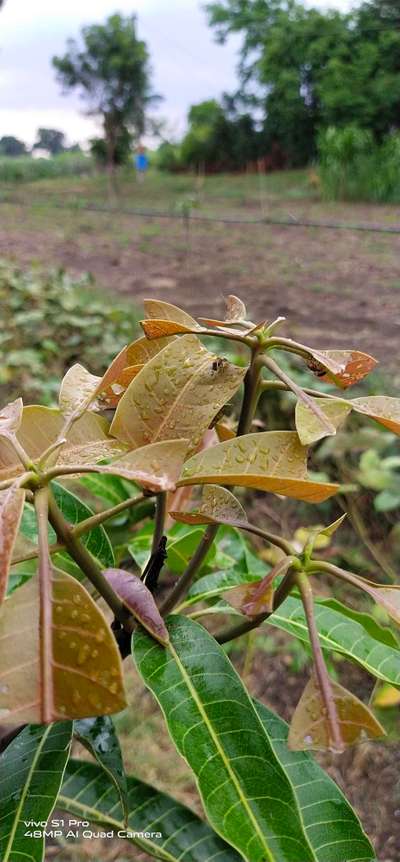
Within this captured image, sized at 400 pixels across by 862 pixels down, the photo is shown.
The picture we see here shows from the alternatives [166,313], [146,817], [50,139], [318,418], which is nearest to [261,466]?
[318,418]

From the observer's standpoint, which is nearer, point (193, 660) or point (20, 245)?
point (193, 660)

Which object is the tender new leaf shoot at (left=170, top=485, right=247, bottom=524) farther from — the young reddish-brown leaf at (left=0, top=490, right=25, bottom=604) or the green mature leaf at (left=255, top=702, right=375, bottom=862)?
the green mature leaf at (left=255, top=702, right=375, bottom=862)

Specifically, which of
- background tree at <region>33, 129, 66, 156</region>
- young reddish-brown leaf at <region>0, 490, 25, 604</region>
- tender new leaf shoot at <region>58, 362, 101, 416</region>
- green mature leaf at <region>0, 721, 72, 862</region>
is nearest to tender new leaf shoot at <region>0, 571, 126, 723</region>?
young reddish-brown leaf at <region>0, 490, 25, 604</region>

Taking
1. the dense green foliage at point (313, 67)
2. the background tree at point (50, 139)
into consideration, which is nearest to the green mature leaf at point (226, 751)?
the background tree at point (50, 139)

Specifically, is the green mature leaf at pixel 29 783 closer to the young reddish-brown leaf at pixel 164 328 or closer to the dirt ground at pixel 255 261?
the young reddish-brown leaf at pixel 164 328

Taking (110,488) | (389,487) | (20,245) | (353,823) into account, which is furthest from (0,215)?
(353,823)

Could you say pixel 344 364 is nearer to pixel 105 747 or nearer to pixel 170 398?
pixel 170 398

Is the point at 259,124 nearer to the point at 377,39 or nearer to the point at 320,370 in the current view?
the point at 377,39
